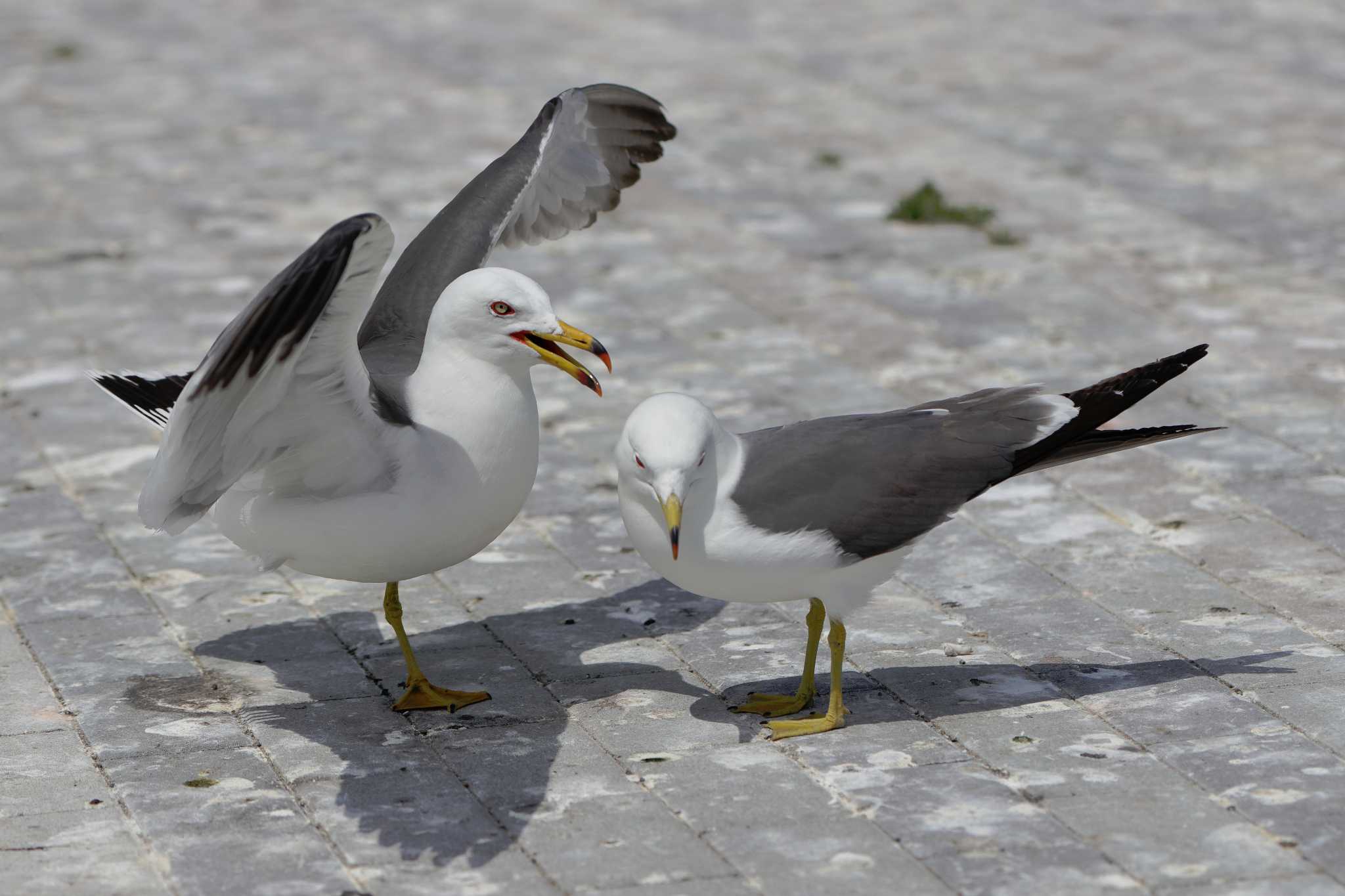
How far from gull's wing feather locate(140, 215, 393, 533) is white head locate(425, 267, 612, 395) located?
0.35m

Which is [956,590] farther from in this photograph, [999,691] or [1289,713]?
[1289,713]

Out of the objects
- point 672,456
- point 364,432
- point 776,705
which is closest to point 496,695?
point 776,705

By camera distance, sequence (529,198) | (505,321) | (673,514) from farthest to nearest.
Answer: (529,198), (505,321), (673,514)

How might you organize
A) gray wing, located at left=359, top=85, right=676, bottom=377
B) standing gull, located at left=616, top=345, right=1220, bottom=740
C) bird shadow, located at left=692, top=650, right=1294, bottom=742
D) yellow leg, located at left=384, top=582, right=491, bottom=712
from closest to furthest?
standing gull, located at left=616, top=345, right=1220, bottom=740 → bird shadow, located at left=692, top=650, right=1294, bottom=742 → yellow leg, located at left=384, top=582, right=491, bottom=712 → gray wing, located at left=359, top=85, right=676, bottom=377

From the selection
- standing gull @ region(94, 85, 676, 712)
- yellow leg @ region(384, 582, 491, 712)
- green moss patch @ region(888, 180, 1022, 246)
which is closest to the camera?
standing gull @ region(94, 85, 676, 712)

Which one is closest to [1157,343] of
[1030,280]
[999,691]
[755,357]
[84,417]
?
[1030,280]

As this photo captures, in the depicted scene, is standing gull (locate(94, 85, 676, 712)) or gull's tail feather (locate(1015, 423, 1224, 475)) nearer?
standing gull (locate(94, 85, 676, 712))

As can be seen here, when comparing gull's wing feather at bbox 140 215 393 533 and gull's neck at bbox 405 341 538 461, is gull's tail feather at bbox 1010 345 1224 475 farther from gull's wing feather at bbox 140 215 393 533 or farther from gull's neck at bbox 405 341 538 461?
gull's wing feather at bbox 140 215 393 533

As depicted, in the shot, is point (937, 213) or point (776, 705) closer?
point (776, 705)

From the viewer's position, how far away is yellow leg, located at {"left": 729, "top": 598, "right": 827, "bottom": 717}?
5.74 m

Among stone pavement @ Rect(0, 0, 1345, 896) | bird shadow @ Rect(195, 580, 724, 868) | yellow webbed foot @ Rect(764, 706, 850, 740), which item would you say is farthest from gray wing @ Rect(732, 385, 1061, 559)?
bird shadow @ Rect(195, 580, 724, 868)

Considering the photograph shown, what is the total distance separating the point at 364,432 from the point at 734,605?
1.74 m

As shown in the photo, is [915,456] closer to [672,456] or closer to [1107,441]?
[1107,441]

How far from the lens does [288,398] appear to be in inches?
211
